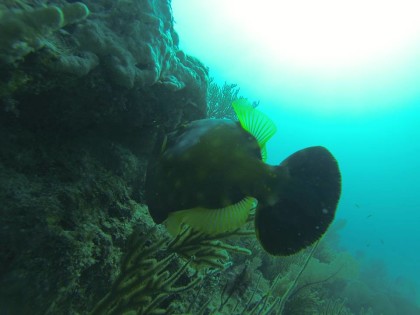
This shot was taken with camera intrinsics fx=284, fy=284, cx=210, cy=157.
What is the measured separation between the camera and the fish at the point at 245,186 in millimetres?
1658

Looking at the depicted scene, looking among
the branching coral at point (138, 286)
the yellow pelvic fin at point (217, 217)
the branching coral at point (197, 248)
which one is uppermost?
the yellow pelvic fin at point (217, 217)

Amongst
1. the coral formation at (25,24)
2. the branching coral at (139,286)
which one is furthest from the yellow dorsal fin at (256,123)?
the coral formation at (25,24)

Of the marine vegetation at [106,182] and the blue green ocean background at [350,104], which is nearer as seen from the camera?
the marine vegetation at [106,182]

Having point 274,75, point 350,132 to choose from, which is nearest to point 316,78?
point 274,75

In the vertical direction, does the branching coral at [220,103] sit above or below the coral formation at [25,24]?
above

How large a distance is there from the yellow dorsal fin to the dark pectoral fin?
11.7 inches

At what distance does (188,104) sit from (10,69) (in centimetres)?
220

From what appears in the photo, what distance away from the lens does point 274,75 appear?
6669 centimetres

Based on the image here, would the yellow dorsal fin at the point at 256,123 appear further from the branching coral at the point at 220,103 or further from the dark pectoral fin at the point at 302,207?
the branching coral at the point at 220,103

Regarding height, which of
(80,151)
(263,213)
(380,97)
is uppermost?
(380,97)

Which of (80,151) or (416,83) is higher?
(416,83)

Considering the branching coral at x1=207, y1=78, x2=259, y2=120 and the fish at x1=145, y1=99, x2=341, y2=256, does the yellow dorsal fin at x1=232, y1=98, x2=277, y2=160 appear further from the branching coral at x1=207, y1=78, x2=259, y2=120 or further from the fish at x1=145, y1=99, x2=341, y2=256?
the branching coral at x1=207, y1=78, x2=259, y2=120

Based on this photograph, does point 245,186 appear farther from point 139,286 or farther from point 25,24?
point 25,24

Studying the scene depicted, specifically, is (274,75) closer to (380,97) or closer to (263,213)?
(380,97)
